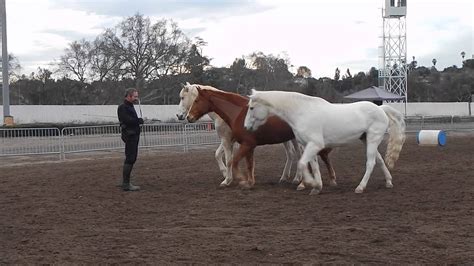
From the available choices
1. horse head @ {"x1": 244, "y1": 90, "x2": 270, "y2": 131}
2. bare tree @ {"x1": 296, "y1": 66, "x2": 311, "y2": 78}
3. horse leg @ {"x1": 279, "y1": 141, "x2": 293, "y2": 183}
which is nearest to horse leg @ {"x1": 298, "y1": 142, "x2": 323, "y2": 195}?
horse head @ {"x1": 244, "y1": 90, "x2": 270, "y2": 131}

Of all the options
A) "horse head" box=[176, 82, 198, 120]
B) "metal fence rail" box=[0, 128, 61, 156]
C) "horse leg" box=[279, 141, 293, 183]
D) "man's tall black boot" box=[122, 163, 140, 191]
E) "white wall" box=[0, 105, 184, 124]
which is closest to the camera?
"man's tall black boot" box=[122, 163, 140, 191]

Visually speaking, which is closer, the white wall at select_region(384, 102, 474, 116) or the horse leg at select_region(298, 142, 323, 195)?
the horse leg at select_region(298, 142, 323, 195)

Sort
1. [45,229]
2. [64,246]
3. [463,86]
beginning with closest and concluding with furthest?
[64,246] < [45,229] < [463,86]

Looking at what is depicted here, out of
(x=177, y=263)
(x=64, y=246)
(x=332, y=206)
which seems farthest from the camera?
(x=332, y=206)

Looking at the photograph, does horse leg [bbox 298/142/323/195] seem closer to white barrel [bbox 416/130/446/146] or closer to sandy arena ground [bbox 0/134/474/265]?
sandy arena ground [bbox 0/134/474/265]

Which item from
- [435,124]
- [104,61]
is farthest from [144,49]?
[435,124]

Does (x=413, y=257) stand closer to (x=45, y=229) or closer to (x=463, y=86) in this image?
(x=45, y=229)

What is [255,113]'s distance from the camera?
381 inches

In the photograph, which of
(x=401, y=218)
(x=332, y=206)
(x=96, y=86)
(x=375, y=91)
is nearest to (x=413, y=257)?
(x=401, y=218)

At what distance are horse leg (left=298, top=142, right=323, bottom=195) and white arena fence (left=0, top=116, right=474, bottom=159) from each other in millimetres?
11750

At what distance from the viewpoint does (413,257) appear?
209 inches

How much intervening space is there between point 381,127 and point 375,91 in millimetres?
26700

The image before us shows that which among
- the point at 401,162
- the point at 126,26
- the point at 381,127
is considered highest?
the point at 126,26

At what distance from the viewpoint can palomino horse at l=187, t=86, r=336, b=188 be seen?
1009 cm
